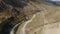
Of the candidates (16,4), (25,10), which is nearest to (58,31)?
(25,10)

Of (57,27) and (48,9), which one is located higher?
(48,9)

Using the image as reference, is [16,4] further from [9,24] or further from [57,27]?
[57,27]

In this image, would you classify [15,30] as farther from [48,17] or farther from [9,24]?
[48,17]

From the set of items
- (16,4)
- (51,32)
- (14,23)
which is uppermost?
(16,4)

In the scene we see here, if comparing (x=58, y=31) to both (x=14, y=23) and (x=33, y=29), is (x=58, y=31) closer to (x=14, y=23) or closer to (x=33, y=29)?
(x=33, y=29)

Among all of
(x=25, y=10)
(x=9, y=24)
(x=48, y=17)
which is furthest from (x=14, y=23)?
(x=48, y=17)

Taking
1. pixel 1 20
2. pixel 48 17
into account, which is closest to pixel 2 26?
pixel 1 20

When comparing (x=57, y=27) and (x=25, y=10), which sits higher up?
(x=25, y=10)
